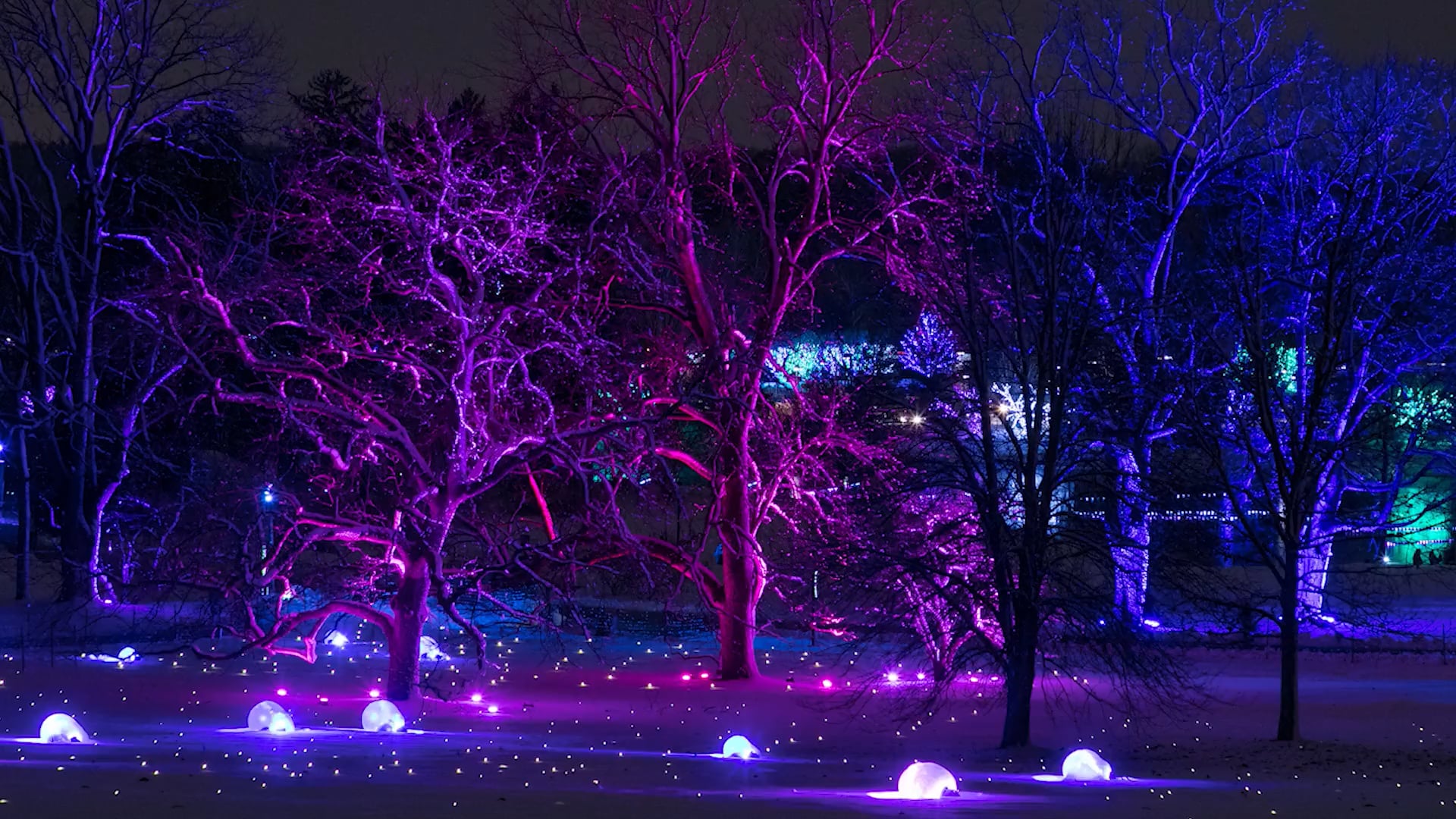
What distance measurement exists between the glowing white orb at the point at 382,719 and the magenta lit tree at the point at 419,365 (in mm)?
1828

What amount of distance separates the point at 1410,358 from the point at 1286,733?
579 inches

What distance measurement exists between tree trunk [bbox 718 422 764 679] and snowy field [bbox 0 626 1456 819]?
27.0 inches

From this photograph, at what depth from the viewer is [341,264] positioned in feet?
61.5

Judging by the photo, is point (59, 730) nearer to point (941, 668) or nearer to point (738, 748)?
point (738, 748)

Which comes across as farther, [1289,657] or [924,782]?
[1289,657]

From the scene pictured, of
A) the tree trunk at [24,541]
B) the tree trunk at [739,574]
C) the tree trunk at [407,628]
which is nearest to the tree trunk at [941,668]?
the tree trunk at [739,574]

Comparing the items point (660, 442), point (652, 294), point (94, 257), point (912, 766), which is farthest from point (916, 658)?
point (94, 257)

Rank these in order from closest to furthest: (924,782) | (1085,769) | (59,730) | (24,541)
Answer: (924,782) < (1085,769) < (59,730) < (24,541)

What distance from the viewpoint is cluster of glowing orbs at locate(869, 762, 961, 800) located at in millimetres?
10359

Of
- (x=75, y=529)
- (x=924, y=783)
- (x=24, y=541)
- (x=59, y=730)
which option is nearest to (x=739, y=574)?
(x=59, y=730)

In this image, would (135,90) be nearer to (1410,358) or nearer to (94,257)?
(94,257)

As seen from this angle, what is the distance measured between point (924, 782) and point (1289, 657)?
7.11 metres

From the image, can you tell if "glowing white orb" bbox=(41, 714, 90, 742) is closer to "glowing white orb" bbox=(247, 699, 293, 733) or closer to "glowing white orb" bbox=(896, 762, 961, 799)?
"glowing white orb" bbox=(247, 699, 293, 733)

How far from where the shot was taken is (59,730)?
12.8m
